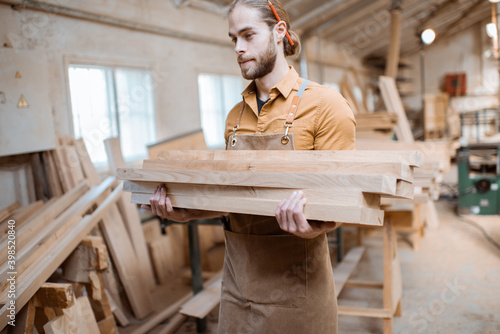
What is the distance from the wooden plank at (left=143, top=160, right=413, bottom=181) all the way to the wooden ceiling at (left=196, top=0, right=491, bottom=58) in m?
5.09

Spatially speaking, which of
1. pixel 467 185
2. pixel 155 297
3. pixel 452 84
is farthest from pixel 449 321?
pixel 452 84

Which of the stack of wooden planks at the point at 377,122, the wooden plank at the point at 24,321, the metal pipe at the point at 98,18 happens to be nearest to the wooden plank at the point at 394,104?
the stack of wooden planks at the point at 377,122

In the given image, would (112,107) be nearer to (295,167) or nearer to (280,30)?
(280,30)

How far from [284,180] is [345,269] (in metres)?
2.96

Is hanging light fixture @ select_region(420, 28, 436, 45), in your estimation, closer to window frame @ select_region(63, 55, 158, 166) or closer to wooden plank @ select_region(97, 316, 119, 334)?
window frame @ select_region(63, 55, 158, 166)

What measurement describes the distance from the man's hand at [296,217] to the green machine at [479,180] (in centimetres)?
565

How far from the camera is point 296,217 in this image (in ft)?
4.01

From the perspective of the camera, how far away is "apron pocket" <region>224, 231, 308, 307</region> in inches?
60.6

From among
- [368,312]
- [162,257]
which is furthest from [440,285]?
[162,257]

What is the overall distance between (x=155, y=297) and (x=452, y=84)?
14.0m

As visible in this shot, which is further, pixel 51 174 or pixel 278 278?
pixel 51 174

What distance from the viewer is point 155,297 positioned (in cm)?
393

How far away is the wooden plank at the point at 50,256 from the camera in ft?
6.30

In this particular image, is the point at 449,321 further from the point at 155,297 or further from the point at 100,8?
the point at 100,8
